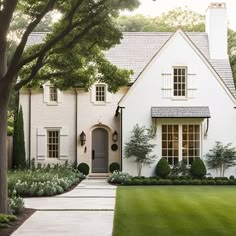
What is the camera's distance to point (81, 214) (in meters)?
13.4

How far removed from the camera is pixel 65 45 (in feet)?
45.7

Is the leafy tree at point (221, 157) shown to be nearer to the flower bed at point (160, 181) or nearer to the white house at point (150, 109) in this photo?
the white house at point (150, 109)

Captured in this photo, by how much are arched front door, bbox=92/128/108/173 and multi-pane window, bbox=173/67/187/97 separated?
4608 mm

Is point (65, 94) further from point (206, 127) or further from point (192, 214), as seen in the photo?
point (192, 214)

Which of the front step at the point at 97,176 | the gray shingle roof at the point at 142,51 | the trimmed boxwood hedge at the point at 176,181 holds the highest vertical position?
the gray shingle roof at the point at 142,51

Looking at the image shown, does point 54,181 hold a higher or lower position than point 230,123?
lower

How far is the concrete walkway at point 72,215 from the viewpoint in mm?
10742

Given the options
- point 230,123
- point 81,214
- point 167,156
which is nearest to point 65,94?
point 167,156

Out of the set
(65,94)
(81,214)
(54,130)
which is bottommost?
(81,214)

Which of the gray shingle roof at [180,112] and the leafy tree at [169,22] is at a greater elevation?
the leafy tree at [169,22]

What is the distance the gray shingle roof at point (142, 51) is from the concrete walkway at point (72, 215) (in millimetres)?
11462

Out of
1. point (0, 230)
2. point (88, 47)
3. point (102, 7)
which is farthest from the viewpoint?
point (88, 47)

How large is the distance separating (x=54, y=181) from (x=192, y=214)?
7513 millimetres

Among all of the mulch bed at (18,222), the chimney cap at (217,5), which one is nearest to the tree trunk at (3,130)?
the mulch bed at (18,222)
